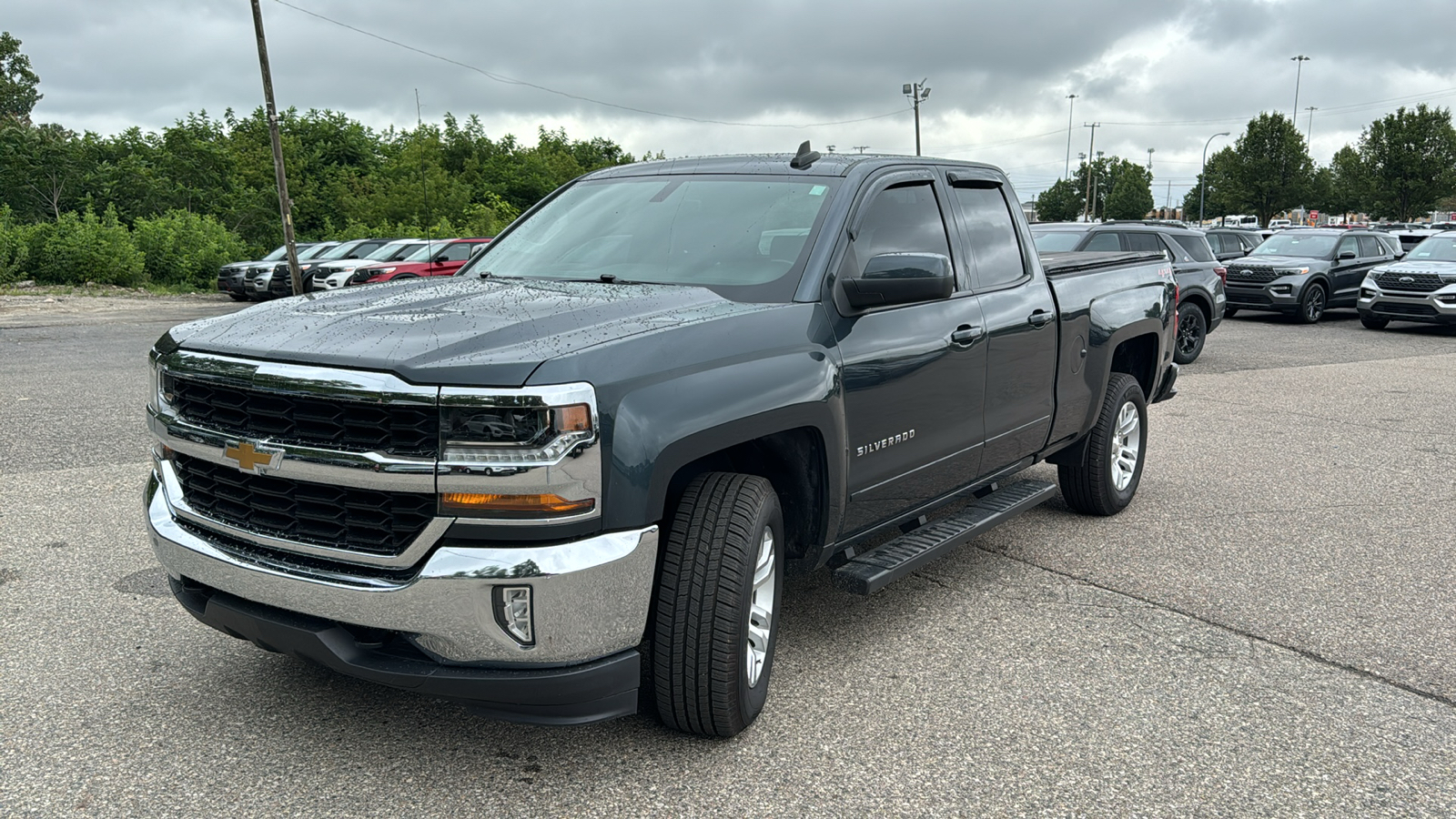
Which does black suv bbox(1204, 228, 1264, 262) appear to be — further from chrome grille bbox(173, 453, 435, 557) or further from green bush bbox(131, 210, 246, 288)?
green bush bbox(131, 210, 246, 288)

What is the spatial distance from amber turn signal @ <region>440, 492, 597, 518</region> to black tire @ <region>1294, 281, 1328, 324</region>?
63.5 feet

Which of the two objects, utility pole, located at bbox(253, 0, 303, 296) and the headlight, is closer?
the headlight

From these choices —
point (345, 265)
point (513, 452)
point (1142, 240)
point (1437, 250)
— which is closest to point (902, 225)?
point (513, 452)

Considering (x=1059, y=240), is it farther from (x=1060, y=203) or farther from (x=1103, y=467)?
(x=1060, y=203)

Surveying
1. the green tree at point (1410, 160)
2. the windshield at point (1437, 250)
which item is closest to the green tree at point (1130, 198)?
the green tree at point (1410, 160)

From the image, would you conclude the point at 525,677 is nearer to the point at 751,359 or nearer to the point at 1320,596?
the point at 751,359

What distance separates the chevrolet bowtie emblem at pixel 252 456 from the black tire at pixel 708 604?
3.53 feet

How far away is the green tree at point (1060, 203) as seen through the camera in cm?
11581

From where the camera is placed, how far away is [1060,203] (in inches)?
4683

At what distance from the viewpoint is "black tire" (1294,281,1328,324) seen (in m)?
18.9

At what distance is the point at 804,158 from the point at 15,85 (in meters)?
92.1

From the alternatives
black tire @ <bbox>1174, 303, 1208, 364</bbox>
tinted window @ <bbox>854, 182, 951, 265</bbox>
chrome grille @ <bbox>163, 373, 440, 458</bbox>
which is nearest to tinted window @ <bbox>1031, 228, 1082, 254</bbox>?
black tire @ <bbox>1174, 303, 1208, 364</bbox>

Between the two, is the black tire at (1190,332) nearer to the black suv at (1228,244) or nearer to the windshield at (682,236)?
the black suv at (1228,244)

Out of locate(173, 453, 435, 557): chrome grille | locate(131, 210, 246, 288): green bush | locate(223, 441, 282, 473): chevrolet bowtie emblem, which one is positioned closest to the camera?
locate(173, 453, 435, 557): chrome grille
